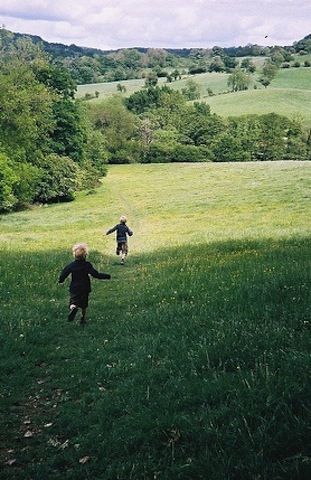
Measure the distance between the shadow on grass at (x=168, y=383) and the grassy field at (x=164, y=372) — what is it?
2 centimetres

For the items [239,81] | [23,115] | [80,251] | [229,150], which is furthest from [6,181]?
[239,81]

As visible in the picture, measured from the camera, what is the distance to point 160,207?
53125 millimetres

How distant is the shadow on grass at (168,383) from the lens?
5285mm

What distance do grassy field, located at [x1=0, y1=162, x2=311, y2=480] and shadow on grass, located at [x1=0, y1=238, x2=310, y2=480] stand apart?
0.07 feet

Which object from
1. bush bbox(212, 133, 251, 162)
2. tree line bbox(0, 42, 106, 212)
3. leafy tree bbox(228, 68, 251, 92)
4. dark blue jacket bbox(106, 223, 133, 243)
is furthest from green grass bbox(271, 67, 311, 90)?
dark blue jacket bbox(106, 223, 133, 243)

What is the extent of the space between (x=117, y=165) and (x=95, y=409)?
337 feet

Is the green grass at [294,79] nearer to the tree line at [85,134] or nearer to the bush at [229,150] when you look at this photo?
the tree line at [85,134]

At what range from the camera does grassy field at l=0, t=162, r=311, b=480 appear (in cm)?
534

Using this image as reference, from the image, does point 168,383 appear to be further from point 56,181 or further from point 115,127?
point 115,127

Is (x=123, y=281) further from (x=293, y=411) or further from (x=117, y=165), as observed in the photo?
(x=117, y=165)

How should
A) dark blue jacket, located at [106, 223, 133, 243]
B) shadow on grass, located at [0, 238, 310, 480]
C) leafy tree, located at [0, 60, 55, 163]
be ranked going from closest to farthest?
shadow on grass, located at [0, 238, 310, 480] → dark blue jacket, located at [106, 223, 133, 243] → leafy tree, located at [0, 60, 55, 163]

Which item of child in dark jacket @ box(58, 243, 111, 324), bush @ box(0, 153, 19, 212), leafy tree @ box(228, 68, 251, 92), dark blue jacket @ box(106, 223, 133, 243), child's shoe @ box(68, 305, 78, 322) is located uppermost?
leafy tree @ box(228, 68, 251, 92)

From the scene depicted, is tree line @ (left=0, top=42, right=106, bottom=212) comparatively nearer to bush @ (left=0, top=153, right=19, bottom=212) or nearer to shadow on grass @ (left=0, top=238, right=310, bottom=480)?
bush @ (left=0, top=153, right=19, bottom=212)

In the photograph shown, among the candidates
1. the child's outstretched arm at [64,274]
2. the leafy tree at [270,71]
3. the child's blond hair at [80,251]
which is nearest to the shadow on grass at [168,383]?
the child's outstretched arm at [64,274]
